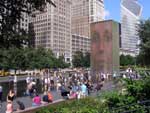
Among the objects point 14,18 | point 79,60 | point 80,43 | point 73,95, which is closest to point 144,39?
point 73,95

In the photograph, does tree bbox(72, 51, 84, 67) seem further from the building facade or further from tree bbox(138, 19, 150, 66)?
tree bbox(138, 19, 150, 66)

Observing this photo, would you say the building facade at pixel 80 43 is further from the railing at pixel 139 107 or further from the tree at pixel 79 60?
the railing at pixel 139 107

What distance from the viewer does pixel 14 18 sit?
25.0ft

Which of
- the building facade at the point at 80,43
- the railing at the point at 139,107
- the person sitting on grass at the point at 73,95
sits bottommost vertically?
the person sitting on grass at the point at 73,95

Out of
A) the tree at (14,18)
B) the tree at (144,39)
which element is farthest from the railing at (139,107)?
the tree at (144,39)

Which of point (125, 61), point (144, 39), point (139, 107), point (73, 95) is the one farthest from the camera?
point (125, 61)

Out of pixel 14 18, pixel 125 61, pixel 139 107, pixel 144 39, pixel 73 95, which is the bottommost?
pixel 73 95

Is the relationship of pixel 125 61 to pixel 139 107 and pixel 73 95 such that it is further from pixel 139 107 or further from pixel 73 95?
pixel 139 107

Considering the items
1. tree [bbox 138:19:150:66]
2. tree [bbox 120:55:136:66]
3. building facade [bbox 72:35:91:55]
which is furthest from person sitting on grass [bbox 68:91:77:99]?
building facade [bbox 72:35:91:55]

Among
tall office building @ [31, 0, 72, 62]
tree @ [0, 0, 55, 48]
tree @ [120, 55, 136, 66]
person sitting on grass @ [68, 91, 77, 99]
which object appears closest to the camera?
tree @ [0, 0, 55, 48]

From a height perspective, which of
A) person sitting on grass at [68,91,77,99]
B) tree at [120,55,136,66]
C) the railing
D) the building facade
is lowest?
person sitting on grass at [68,91,77,99]

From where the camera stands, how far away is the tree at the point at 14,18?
7.39 meters

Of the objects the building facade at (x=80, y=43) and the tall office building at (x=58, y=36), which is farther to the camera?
the building facade at (x=80, y=43)

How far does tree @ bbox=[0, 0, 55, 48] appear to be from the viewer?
24.3ft
